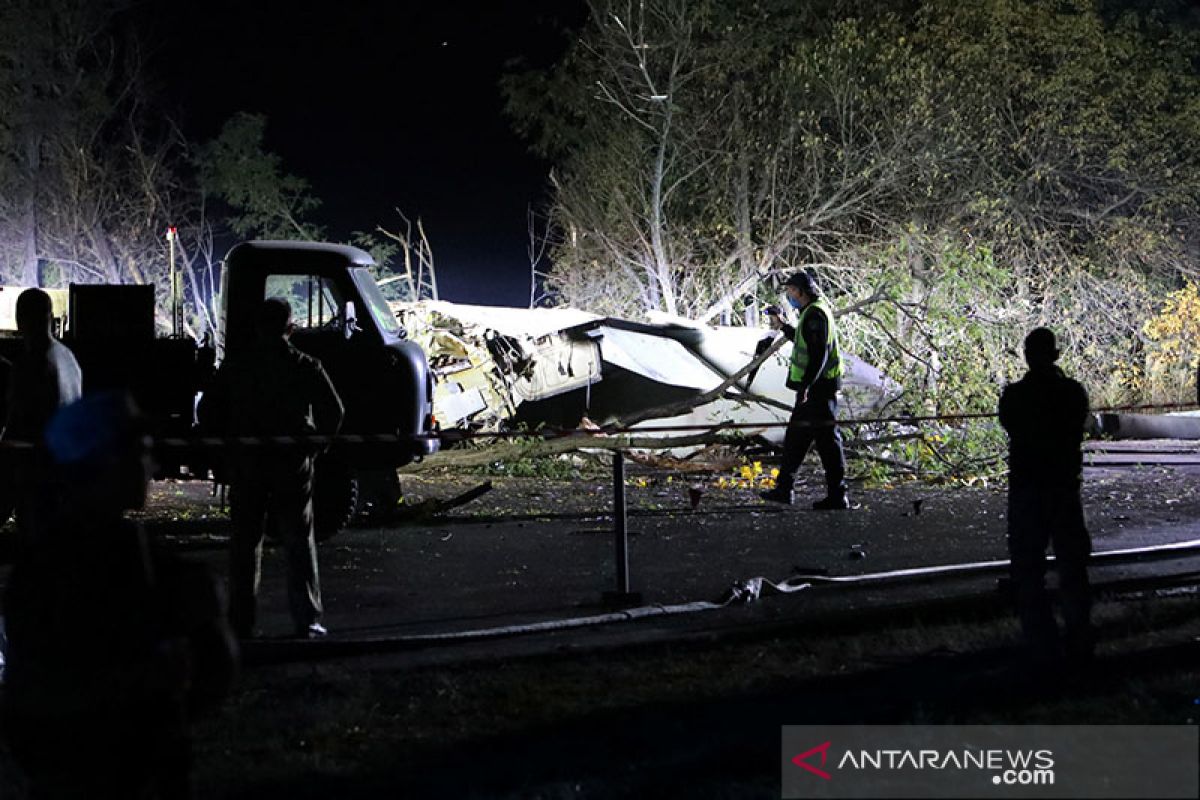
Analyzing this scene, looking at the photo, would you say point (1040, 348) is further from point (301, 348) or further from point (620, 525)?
point (301, 348)

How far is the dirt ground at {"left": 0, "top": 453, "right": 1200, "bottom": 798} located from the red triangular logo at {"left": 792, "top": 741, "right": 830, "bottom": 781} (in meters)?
0.09

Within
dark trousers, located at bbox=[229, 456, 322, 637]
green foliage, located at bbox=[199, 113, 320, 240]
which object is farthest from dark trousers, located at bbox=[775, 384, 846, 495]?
green foliage, located at bbox=[199, 113, 320, 240]

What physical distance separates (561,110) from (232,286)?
709 inches

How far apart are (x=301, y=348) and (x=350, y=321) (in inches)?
17.9

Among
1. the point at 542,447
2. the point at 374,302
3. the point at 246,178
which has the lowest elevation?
the point at 542,447

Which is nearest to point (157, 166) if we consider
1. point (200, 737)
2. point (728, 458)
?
point (728, 458)

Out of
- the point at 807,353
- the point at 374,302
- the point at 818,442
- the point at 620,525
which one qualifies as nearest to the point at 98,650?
the point at 620,525

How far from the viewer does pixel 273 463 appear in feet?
22.3

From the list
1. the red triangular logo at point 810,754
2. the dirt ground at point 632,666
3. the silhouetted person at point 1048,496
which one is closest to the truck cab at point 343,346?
the dirt ground at point 632,666

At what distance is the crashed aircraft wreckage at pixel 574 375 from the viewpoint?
15.7 m

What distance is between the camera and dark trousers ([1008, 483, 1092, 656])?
626 cm

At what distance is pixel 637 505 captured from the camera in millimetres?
12484

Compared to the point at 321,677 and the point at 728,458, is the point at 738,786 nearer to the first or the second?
the point at 321,677

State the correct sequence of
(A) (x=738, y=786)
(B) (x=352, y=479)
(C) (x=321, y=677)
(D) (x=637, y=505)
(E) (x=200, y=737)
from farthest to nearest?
(D) (x=637, y=505) → (B) (x=352, y=479) → (C) (x=321, y=677) → (E) (x=200, y=737) → (A) (x=738, y=786)
